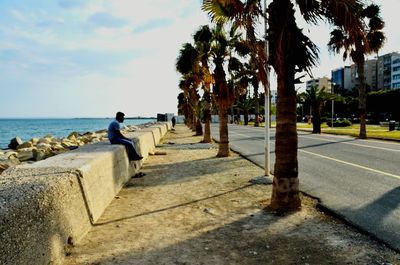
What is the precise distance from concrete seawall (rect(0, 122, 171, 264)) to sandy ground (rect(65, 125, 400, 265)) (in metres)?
0.29

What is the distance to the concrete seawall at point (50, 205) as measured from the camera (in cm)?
425

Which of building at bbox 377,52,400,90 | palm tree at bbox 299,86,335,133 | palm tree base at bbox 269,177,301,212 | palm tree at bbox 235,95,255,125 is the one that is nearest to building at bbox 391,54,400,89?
building at bbox 377,52,400,90

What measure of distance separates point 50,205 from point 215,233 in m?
2.52

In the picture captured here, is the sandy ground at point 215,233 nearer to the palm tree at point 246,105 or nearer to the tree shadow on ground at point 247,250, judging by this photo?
the tree shadow on ground at point 247,250

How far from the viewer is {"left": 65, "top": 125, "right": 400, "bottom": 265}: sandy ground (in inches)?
220

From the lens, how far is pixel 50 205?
206 inches

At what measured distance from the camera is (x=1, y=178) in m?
6.29

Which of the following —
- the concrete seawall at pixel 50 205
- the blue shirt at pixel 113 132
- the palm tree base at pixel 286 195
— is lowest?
the palm tree base at pixel 286 195

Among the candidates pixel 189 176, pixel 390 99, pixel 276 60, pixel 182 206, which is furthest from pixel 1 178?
pixel 390 99

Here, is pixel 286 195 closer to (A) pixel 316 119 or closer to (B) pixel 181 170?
(B) pixel 181 170

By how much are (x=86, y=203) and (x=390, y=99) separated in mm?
80602

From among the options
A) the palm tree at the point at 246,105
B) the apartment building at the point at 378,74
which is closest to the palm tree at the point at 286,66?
the palm tree at the point at 246,105

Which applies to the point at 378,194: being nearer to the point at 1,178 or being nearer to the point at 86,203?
the point at 86,203

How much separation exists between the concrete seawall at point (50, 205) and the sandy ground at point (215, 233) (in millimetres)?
290
